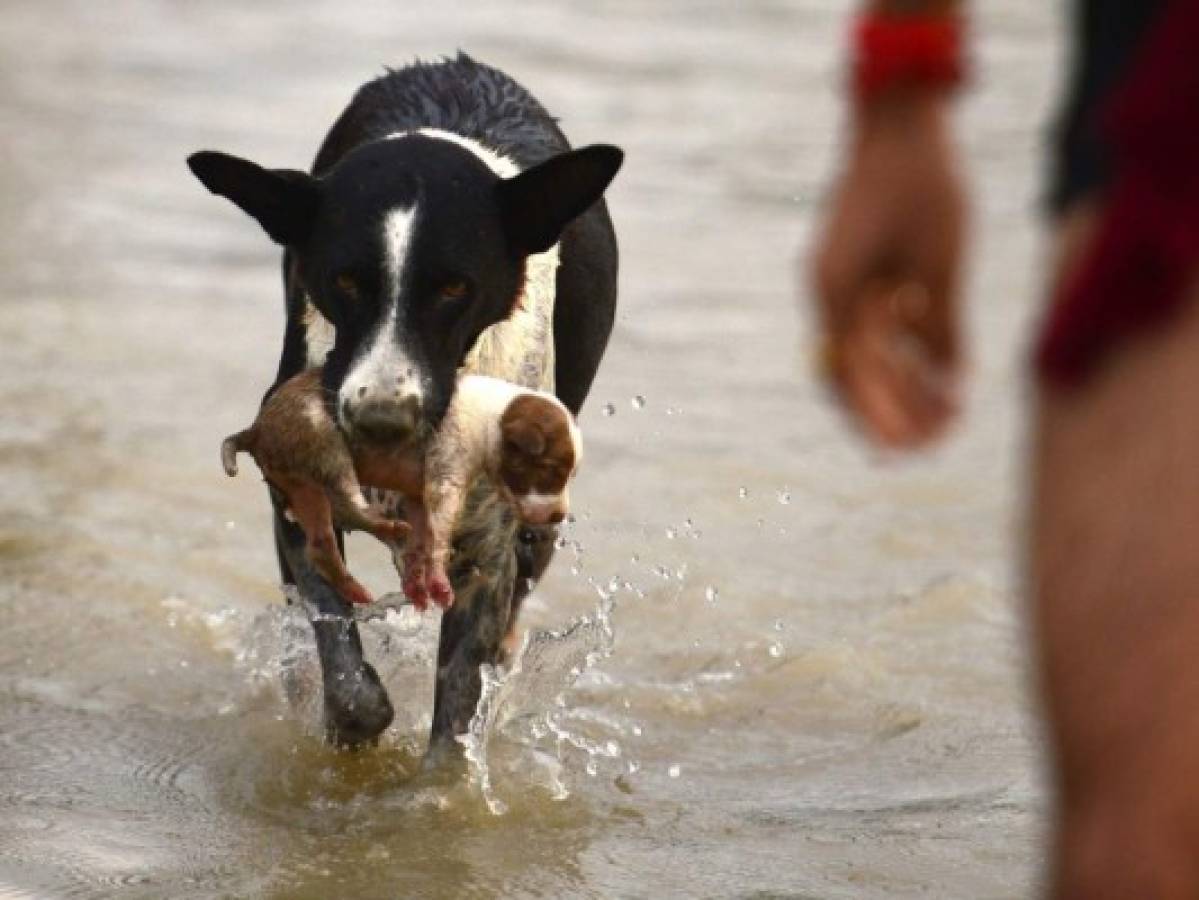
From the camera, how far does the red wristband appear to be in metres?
2.36

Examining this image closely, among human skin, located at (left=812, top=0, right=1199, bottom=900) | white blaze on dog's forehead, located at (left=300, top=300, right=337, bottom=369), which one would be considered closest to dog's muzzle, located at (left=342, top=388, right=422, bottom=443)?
white blaze on dog's forehead, located at (left=300, top=300, right=337, bottom=369)

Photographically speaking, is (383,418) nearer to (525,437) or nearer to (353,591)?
(525,437)

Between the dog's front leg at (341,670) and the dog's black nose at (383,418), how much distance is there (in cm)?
61

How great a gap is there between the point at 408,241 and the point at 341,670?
0.94 meters

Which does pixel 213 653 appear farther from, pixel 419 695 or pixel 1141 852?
pixel 1141 852

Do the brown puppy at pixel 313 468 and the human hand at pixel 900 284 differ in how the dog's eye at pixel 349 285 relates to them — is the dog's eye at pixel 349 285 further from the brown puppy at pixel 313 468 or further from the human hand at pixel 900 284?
the human hand at pixel 900 284

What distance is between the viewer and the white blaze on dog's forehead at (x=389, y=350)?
4645 mm

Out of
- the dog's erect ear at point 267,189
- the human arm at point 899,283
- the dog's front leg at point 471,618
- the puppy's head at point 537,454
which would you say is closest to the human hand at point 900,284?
the human arm at point 899,283

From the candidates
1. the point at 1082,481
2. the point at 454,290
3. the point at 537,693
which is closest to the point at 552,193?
the point at 454,290

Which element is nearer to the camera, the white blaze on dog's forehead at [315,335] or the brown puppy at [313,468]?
the brown puppy at [313,468]

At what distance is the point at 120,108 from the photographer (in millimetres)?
14000

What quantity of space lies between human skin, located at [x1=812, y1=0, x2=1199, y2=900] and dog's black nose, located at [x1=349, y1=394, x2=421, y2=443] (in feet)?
7.62

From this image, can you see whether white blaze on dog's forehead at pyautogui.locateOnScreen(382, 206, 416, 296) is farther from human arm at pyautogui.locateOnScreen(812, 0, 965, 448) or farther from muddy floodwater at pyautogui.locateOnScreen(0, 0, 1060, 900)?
human arm at pyautogui.locateOnScreen(812, 0, 965, 448)

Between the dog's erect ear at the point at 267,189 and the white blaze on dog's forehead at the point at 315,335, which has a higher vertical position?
the dog's erect ear at the point at 267,189
